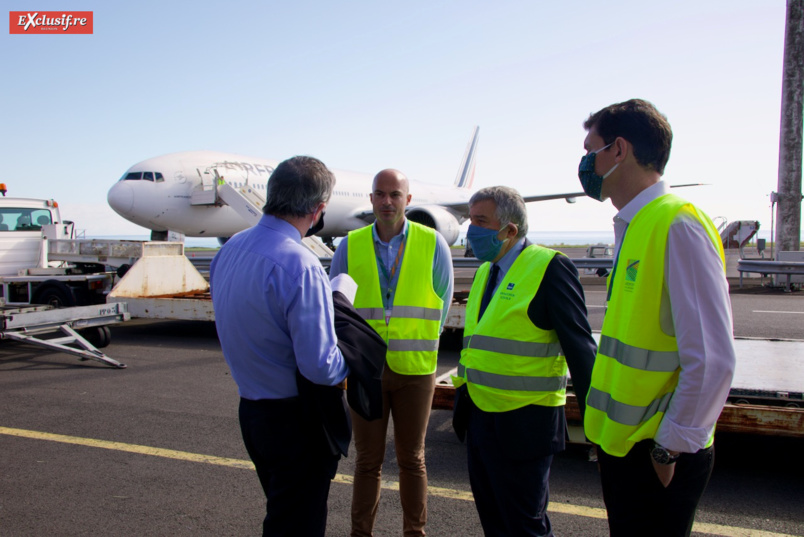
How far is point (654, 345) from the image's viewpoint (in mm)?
1773

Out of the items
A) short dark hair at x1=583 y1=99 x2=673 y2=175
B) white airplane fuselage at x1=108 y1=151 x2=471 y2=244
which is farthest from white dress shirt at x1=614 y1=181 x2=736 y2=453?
white airplane fuselage at x1=108 y1=151 x2=471 y2=244

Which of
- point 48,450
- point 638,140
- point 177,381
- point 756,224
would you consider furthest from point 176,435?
point 756,224

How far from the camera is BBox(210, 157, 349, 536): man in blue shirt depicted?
6.87 ft

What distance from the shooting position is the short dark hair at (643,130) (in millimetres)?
1902

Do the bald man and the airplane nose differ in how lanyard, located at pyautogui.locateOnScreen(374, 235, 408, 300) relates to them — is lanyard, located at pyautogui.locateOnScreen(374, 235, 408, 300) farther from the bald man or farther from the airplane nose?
the airplane nose

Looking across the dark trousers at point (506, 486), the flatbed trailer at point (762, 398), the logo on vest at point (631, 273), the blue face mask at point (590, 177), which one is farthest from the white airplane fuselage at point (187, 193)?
the logo on vest at point (631, 273)

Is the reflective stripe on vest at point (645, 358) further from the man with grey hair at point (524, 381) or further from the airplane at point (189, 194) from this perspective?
the airplane at point (189, 194)

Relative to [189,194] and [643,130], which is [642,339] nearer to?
[643,130]

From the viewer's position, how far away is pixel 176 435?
4.79 meters

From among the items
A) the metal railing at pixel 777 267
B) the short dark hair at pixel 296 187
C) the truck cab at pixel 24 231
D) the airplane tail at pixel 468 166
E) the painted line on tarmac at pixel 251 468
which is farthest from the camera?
the airplane tail at pixel 468 166

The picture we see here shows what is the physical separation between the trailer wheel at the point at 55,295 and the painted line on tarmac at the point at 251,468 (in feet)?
16.7

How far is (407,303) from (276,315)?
3.82ft

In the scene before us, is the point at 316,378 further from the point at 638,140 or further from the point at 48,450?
the point at 48,450

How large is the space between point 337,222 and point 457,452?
1832 centimetres
